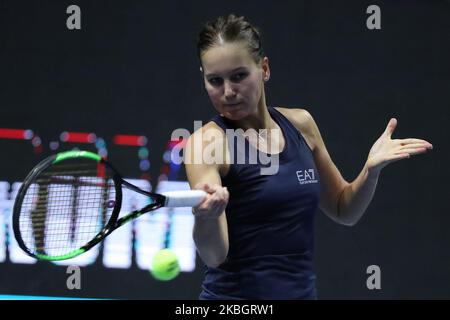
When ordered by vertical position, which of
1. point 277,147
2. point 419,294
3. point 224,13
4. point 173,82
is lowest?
point 419,294

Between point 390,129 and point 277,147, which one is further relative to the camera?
point 390,129

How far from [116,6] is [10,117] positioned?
79 cm

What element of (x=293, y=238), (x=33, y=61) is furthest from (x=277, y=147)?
(x=33, y=61)

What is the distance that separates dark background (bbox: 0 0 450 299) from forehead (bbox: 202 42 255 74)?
242cm

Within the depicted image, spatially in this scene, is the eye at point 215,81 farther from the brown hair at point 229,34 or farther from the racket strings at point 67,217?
the racket strings at point 67,217

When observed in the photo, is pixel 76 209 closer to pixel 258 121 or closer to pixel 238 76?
pixel 258 121

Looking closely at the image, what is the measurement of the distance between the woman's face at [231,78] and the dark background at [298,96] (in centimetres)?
239

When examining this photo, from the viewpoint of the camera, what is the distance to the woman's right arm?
1.71m

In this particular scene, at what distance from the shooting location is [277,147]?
195 centimetres

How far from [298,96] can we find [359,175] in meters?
2.23

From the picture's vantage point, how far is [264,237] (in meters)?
1.84

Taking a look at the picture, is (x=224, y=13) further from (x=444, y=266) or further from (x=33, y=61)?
(x=444, y=266)

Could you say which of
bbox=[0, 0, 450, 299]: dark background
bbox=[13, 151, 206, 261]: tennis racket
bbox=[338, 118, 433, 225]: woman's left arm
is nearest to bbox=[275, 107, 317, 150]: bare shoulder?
bbox=[338, 118, 433, 225]: woman's left arm

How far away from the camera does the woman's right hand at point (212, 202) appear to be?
5.57 feet
